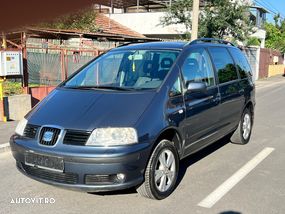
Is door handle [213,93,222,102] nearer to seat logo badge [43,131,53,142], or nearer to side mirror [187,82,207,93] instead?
side mirror [187,82,207,93]

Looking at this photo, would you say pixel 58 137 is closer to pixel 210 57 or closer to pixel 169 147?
pixel 169 147

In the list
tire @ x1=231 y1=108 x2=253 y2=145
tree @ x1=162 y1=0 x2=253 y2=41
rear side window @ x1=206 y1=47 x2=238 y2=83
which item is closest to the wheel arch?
rear side window @ x1=206 y1=47 x2=238 y2=83

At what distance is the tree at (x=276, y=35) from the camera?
47344 mm

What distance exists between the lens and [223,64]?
235 inches

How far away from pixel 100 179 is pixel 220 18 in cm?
1682

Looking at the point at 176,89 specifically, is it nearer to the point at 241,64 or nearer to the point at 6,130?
the point at 241,64

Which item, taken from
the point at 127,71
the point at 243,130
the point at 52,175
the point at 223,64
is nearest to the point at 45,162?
the point at 52,175

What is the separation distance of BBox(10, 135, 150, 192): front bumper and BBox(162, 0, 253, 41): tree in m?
16.5

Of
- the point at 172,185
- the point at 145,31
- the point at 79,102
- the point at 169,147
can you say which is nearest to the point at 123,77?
the point at 79,102

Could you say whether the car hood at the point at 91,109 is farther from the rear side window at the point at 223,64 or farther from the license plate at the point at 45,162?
the rear side window at the point at 223,64

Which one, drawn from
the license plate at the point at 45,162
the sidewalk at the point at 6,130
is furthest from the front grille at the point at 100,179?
the sidewalk at the point at 6,130

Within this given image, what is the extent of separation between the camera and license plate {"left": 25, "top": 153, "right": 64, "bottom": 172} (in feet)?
12.1

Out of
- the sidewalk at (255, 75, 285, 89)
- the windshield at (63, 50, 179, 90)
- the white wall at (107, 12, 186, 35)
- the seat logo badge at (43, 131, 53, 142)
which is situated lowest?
the sidewalk at (255, 75, 285, 89)

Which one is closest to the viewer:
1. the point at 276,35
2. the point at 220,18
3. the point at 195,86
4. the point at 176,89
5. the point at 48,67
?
the point at 176,89
